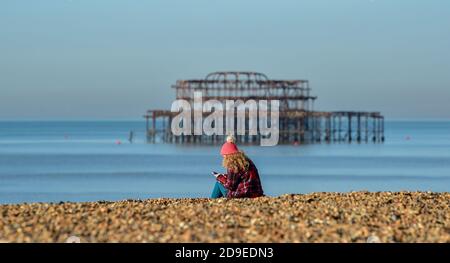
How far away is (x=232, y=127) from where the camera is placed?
75.1 meters

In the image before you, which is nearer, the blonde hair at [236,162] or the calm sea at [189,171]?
the blonde hair at [236,162]

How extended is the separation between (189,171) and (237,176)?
109 feet

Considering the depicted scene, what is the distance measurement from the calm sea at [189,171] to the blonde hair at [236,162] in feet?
59.5

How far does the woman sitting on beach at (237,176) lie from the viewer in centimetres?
1334

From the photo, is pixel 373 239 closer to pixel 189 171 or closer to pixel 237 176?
pixel 237 176

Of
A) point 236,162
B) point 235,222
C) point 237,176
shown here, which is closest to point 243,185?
point 237,176

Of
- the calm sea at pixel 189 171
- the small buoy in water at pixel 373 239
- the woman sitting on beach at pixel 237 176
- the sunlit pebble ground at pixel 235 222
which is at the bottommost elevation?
the calm sea at pixel 189 171

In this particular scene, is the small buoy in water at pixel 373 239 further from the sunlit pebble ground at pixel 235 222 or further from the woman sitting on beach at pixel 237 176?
the woman sitting on beach at pixel 237 176

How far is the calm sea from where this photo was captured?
3491 centimetres

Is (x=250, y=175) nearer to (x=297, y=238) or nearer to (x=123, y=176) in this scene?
(x=297, y=238)

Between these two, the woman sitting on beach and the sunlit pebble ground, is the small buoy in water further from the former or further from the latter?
the woman sitting on beach

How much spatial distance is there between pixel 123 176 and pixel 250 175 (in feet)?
99.8

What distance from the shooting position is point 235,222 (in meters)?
10.3

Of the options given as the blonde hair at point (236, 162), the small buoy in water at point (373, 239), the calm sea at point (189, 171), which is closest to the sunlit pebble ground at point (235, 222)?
the small buoy in water at point (373, 239)
